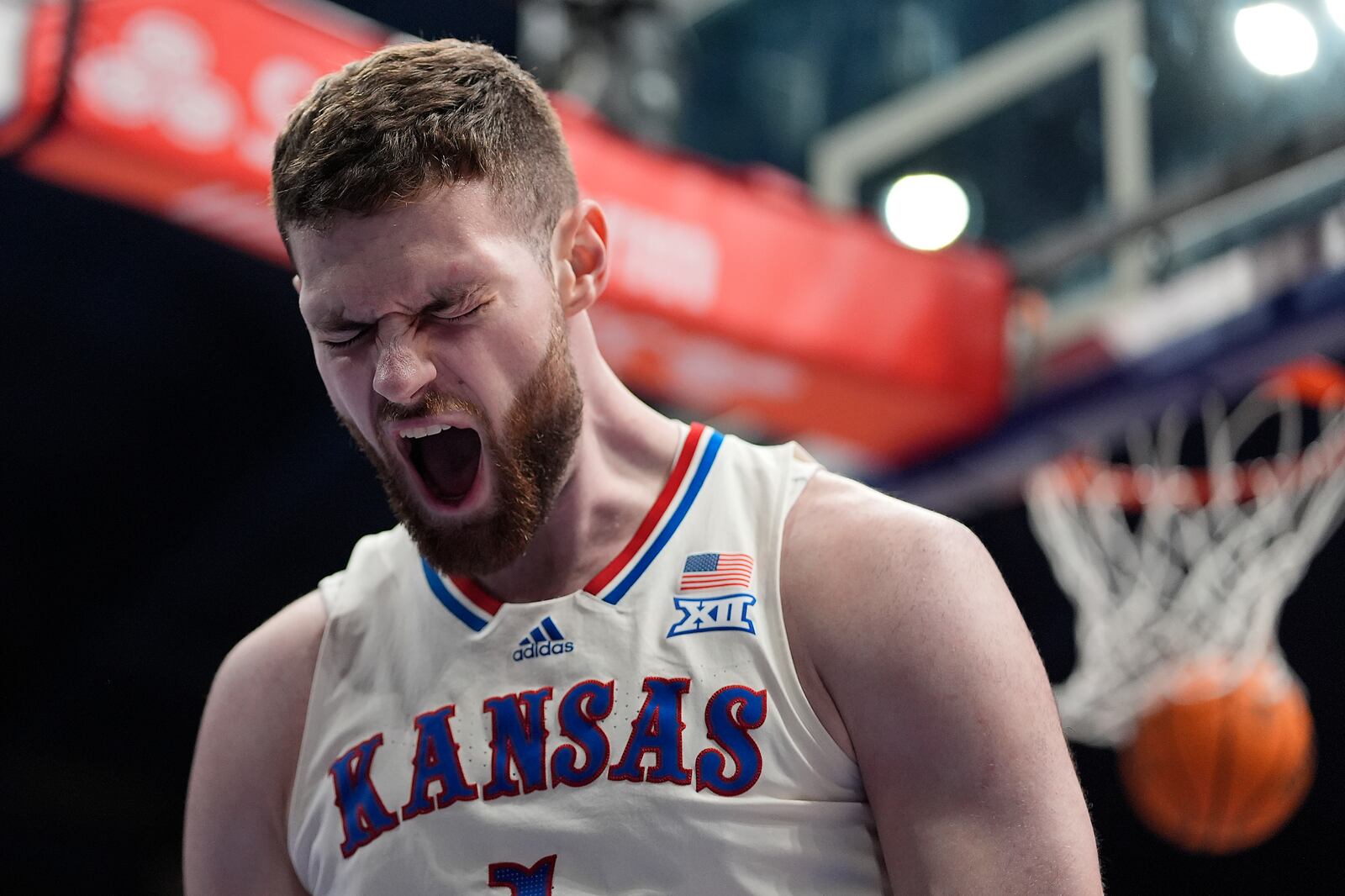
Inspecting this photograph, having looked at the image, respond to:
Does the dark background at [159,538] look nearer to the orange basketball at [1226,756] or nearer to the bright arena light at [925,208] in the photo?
the orange basketball at [1226,756]

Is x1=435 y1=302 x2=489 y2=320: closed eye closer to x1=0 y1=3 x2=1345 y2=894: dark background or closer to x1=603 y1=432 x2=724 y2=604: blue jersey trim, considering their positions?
x1=603 y1=432 x2=724 y2=604: blue jersey trim

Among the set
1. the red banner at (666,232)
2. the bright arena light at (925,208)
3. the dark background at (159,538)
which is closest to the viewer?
the red banner at (666,232)

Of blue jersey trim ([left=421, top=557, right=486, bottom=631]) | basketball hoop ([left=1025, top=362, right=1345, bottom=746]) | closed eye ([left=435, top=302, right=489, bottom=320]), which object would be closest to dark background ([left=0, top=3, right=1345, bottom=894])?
basketball hoop ([left=1025, top=362, right=1345, bottom=746])

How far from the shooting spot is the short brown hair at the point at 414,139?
141 cm

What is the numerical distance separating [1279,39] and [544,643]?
13.3 feet

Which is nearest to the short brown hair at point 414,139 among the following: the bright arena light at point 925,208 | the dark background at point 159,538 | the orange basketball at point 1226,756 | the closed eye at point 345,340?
the closed eye at point 345,340

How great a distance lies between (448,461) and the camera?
1.58m

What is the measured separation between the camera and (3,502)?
25.0 ft

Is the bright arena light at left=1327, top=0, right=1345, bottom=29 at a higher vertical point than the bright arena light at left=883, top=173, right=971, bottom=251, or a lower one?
lower

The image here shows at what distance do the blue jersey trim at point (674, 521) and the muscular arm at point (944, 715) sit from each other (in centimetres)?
18

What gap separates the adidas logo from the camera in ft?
4.91

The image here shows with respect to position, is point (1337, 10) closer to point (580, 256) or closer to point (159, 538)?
point (580, 256)

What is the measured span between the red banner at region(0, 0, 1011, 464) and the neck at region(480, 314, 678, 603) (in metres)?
1.85

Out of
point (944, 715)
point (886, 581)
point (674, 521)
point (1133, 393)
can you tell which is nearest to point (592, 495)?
point (674, 521)
